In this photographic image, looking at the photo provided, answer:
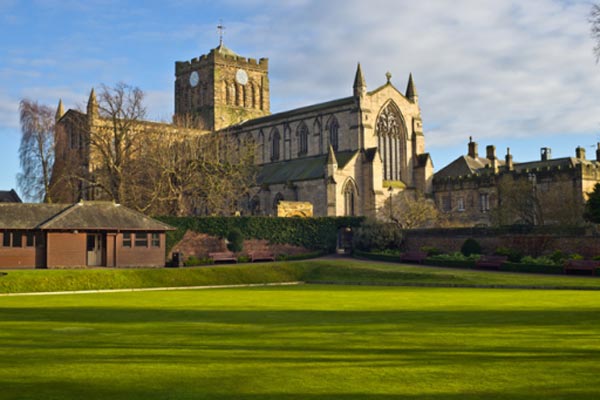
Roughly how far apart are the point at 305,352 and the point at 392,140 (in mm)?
63355

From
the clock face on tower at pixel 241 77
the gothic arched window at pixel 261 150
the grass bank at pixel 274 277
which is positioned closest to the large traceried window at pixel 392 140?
the gothic arched window at pixel 261 150

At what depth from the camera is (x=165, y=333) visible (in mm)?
15555

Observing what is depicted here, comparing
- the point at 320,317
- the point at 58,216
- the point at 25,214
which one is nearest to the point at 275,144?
the point at 58,216

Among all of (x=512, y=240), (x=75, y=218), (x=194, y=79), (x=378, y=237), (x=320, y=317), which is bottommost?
(x=320, y=317)

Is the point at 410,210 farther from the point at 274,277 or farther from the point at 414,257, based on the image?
the point at 274,277

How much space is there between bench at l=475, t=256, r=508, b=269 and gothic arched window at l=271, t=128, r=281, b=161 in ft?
137

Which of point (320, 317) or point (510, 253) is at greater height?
point (510, 253)

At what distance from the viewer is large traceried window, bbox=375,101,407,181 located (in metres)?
73.8

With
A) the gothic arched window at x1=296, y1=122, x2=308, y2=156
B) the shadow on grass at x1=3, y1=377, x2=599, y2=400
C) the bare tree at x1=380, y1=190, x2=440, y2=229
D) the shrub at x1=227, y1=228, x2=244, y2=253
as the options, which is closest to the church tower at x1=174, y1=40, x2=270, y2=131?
the gothic arched window at x1=296, y1=122, x2=308, y2=156

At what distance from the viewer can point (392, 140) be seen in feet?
245

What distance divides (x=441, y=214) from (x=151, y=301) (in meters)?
47.4

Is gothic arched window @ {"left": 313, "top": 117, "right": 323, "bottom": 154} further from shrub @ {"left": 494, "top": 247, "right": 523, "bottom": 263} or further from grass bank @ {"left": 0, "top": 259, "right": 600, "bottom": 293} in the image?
grass bank @ {"left": 0, "top": 259, "right": 600, "bottom": 293}

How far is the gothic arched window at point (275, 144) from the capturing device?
81.2 m

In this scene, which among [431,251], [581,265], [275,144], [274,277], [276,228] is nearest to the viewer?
[581,265]
